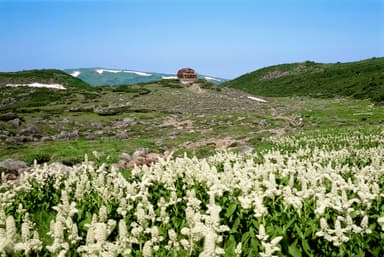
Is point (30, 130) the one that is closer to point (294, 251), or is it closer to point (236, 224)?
point (236, 224)

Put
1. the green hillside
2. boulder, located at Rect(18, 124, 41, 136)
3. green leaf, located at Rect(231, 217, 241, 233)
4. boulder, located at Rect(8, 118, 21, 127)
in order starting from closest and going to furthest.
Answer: green leaf, located at Rect(231, 217, 241, 233) → boulder, located at Rect(18, 124, 41, 136) → boulder, located at Rect(8, 118, 21, 127) → the green hillside

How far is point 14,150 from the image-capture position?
2898 centimetres

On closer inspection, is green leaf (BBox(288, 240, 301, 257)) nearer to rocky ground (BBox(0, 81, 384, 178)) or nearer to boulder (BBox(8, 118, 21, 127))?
rocky ground (BBox(0, 81, 384, 178))

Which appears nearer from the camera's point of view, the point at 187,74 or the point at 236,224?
the point at 236,224

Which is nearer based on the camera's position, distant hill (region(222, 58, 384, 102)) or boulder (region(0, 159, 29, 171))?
boulder (region(0, 159, 29, 171))

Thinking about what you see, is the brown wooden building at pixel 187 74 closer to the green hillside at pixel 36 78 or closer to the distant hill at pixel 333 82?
the green hillside at pixel 36 78

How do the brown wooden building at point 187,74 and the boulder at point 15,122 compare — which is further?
the brown wooden building at point 187,74

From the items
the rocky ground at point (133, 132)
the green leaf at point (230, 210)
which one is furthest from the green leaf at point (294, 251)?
the rocky ground at point (133, 132)

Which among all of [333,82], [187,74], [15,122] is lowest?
[15,122]

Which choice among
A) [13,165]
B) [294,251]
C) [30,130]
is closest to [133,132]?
[30,130]

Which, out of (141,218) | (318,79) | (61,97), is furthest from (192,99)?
(318,79)

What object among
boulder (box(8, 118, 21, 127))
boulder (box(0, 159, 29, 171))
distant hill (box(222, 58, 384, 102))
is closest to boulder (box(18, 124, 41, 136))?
boulder (box(8, 118, 21, 127))

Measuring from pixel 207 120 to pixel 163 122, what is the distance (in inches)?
247

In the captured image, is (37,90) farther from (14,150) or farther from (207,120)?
(14,150)
